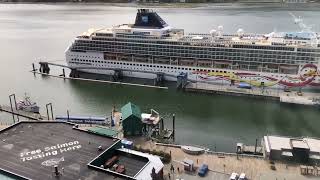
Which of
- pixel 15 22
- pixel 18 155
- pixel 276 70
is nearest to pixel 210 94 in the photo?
pixel 276 70

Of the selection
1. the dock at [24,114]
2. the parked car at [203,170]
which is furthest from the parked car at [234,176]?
the dock at [24,114]

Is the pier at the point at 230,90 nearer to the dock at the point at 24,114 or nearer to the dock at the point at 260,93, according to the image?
the dock at the point at 260,93

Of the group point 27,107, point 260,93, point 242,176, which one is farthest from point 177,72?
point 242,176

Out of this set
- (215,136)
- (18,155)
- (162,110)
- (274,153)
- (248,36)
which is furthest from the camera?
(248,36)

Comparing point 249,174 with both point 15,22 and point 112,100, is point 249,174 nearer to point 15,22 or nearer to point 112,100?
point 112,100

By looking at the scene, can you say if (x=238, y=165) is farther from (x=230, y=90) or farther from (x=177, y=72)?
(x=177, y=72)

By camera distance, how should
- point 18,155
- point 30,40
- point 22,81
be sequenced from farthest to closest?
1. point 30,40
2. point 22,81
3. point 18,155
